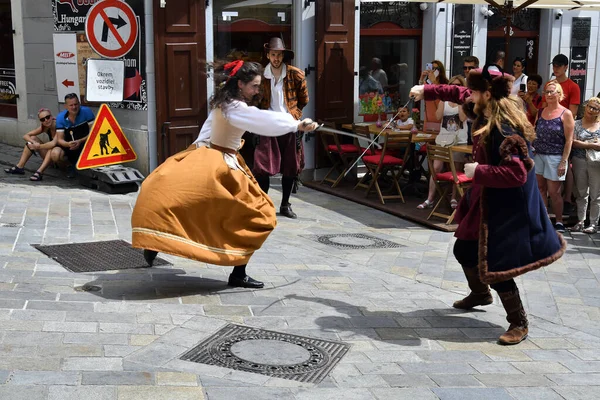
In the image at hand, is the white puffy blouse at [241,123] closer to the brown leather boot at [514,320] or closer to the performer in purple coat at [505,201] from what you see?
the performer in purple coat at [505,201]

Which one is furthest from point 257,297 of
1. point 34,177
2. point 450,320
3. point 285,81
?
point 34,177

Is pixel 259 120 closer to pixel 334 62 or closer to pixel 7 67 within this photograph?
pixel 334 62

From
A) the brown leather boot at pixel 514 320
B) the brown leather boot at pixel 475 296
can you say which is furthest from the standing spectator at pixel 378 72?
the brown leather boot at pixel 514 320

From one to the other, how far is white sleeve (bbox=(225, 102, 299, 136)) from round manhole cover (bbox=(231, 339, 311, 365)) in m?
1.56

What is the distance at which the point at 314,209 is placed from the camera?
10.9 metres

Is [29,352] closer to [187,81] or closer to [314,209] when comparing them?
[314,209]

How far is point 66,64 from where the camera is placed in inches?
488

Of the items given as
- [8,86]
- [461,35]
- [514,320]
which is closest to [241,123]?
[514,320]

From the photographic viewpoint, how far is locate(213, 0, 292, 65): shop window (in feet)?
39.0

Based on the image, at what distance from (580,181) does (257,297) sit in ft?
16.3

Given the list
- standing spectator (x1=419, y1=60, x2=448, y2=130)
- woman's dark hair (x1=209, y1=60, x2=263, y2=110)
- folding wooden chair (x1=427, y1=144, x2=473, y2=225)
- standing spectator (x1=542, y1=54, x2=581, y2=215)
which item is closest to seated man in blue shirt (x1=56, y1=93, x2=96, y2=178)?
standing spectator (x1=419, y1=60, x2=448, y2=130)

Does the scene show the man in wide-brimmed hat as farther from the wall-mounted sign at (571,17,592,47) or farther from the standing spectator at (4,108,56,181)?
the wall-mounted sign at (571,17,592,47)

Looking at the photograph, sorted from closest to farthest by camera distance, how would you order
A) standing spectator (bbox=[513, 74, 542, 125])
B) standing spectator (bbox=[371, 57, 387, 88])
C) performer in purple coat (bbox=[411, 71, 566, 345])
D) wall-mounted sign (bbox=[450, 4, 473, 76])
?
performer in purple coat (bbox=[411, 71, 566, 345]) → standing spectator (bbox=[513, 74, 542, 125]) → standing spectator (bbox=[371, 57, 387, 88]) → wall-mounted sign (bbox=[450, 4, 473, 76])

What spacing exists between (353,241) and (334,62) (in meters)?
3.89
